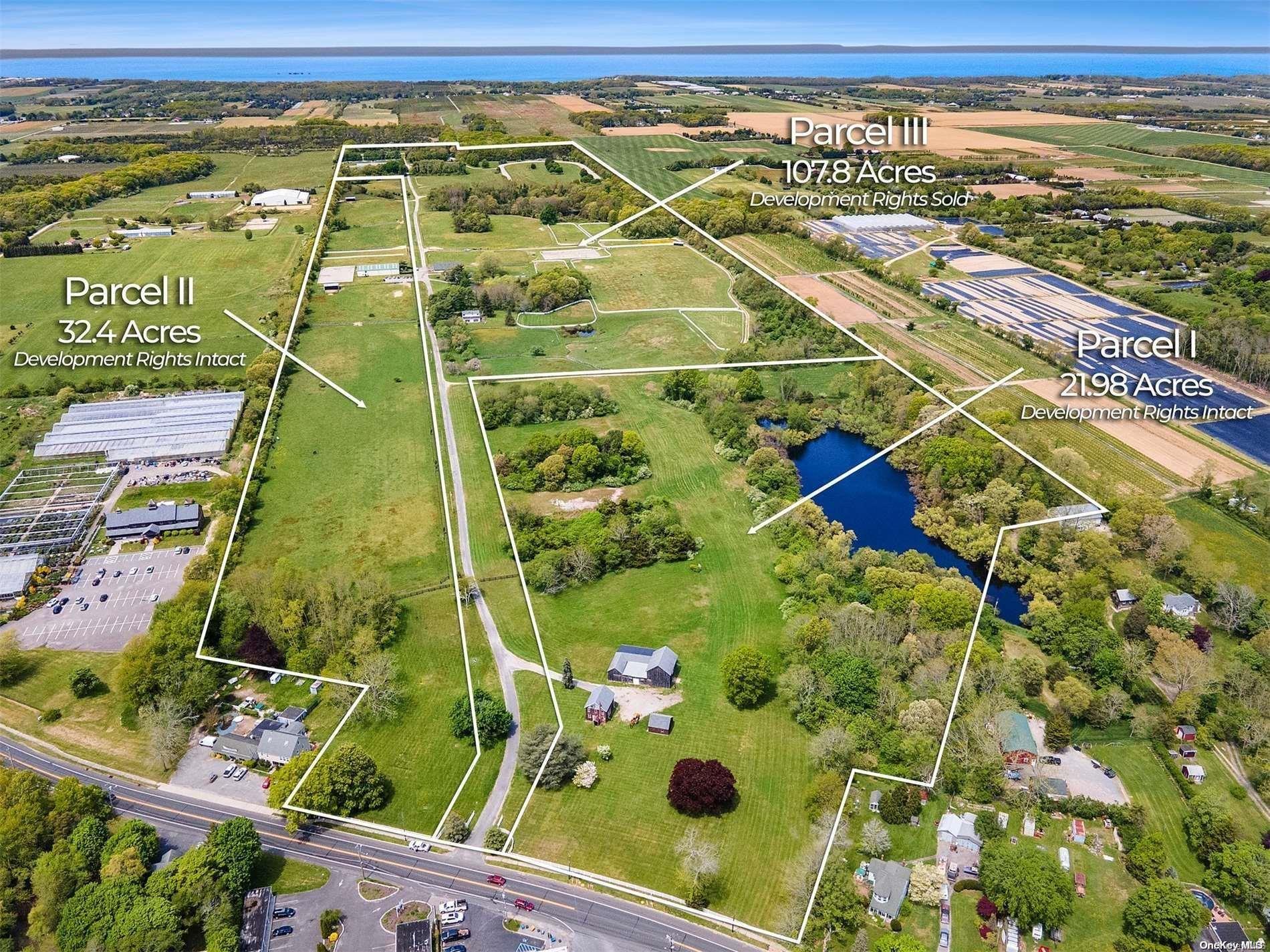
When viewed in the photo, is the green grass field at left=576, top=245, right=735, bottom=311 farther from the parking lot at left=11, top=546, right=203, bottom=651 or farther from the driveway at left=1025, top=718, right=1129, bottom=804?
the driveway at left=1025, top=718, right=1129, bottom=804

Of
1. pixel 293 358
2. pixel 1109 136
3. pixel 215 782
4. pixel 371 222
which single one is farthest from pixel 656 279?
pixel 1109 136

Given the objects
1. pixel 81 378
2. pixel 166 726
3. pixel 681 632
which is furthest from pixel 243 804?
pixel 81 378

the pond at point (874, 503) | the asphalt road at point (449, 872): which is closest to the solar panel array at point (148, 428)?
the asphalt road at point (449, 872)

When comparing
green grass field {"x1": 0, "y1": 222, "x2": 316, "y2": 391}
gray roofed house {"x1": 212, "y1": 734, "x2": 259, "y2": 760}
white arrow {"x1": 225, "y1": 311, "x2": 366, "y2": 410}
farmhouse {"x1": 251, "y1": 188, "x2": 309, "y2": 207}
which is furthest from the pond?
farmhouse {"x1": 251, "y1": 188, "x2": 309, "y2": 207}

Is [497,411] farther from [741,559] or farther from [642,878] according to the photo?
[642,878]

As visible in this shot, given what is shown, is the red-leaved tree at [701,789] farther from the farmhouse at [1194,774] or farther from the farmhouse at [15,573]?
the farmhouse at [15,573]
